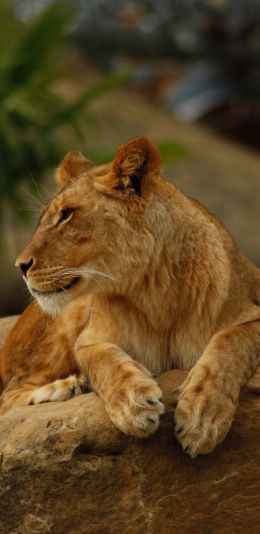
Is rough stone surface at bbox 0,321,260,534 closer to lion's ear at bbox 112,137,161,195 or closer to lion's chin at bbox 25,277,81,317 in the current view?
lion's chin at bbox 25,277,81,317

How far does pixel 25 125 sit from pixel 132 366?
5379 millimetres

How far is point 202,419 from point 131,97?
9.91 m

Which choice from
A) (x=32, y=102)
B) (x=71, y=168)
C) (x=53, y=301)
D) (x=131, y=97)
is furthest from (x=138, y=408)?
(x=131, y=97)

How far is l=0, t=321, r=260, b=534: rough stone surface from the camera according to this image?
11.3ft

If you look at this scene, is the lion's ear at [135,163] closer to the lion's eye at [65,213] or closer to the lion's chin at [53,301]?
the lion's eye at [65,213]

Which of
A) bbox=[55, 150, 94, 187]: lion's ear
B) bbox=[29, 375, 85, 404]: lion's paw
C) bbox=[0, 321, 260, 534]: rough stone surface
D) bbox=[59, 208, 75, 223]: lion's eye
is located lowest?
bbox=[0, 321, 260, 534]: rough stone surface

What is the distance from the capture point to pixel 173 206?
12.9 ft

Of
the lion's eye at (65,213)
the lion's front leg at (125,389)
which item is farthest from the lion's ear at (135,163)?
the lion's front leg at (125,389)

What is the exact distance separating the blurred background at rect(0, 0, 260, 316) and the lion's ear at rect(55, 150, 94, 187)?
11.2 feet

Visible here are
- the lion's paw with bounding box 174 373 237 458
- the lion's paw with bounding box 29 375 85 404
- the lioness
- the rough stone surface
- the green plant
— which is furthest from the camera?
the green plant

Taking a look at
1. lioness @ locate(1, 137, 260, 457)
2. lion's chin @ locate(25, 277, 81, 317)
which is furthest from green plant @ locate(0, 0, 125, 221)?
lion's chin @ locate(25, 277, 81, 317)

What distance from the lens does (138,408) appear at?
3.39 metres

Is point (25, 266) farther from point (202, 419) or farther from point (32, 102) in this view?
point (32, 102)

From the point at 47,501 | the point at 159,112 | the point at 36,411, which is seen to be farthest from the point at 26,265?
the point at 159,112
